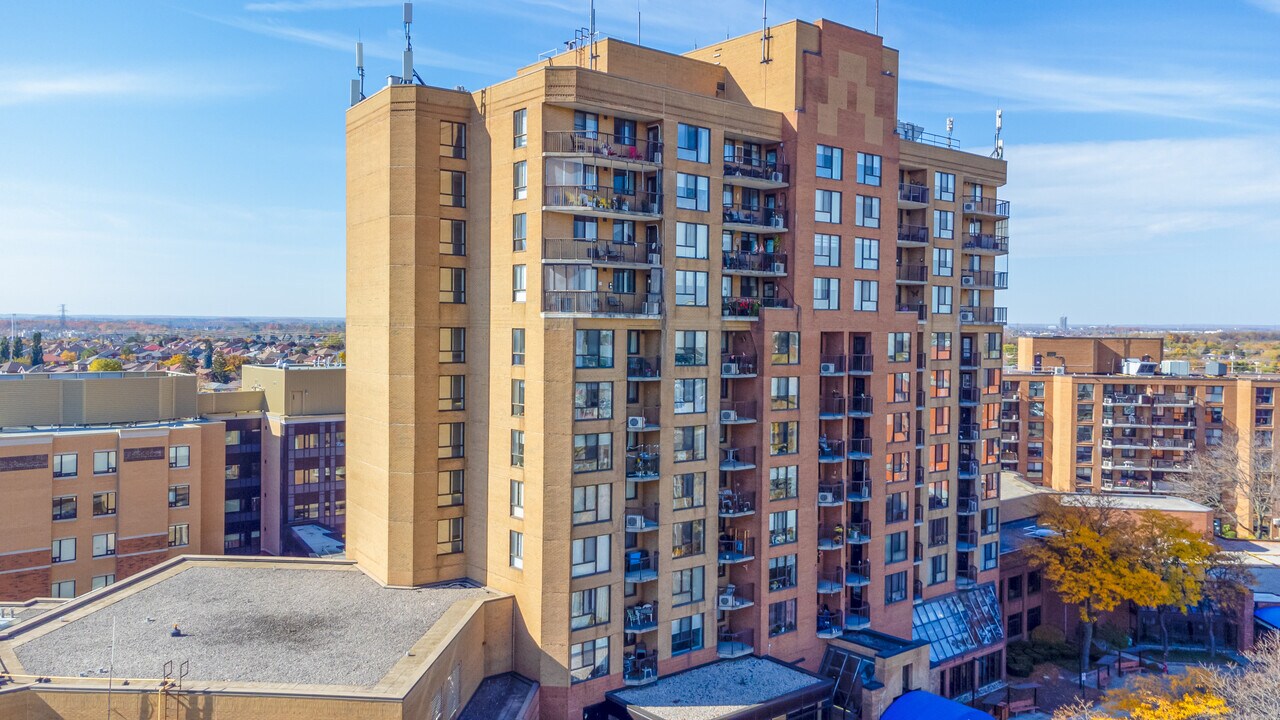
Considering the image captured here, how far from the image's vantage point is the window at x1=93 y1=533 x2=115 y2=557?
6069 cm

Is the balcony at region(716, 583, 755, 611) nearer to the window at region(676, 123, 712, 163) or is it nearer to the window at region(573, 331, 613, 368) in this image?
the window at region(573, 331, 613, 368)

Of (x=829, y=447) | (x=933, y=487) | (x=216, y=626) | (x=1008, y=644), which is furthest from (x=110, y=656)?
(x=1008, y=644)

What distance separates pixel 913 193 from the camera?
192 ft

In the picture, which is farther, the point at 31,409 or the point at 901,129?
the point at 31,409

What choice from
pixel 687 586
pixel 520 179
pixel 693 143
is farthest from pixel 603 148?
pixel 687 586

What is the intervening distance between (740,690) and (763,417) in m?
14.9

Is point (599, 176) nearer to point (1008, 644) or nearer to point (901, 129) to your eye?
point (901, 129)

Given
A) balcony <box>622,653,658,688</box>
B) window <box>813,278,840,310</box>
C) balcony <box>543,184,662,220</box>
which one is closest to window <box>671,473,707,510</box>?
balcony <box>622,653,658,688</box>

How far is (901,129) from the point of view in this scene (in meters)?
59.8

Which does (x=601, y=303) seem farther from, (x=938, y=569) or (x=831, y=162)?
(x=938, y=569)

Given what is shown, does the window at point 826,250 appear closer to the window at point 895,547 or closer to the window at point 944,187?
the window at point 944,187

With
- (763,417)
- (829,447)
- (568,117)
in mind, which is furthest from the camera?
(829,447)

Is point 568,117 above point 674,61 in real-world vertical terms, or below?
below

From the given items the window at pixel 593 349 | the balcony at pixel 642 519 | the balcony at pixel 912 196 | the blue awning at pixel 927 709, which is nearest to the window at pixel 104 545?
the balcony at pixel 642 519
